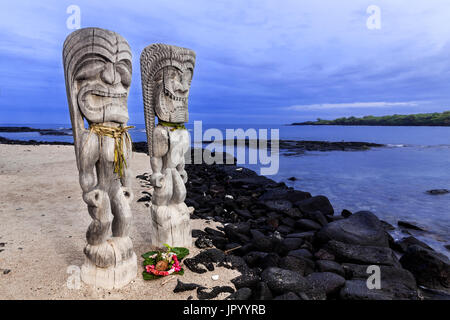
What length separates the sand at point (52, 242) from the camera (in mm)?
3408

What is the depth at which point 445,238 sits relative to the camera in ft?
22.2

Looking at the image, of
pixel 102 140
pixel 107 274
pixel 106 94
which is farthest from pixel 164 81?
pixel 107 274

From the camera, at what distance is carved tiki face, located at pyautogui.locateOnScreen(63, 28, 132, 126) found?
3049mm

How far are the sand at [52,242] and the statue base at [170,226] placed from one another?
0.28 m

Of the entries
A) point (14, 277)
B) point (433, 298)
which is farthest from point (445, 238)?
point (14, 277)

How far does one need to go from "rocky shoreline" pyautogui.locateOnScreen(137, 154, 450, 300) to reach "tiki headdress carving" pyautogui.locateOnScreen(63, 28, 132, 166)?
2385 millimetres

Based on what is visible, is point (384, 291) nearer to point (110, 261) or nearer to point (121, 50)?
point (110, 261)

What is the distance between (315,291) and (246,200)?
4.35 metres

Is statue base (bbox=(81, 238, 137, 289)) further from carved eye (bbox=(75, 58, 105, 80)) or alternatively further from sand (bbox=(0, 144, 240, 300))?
carved eye (bbox=(75, 58, 105, 80))

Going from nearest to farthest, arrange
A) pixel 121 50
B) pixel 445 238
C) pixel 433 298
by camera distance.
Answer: pixel 121 50, pixel 433 298, pixel 445 238

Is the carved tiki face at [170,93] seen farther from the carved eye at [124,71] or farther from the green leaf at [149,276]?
the green leaf at [149,276]

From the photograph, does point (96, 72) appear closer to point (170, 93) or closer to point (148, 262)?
point (170, 93)

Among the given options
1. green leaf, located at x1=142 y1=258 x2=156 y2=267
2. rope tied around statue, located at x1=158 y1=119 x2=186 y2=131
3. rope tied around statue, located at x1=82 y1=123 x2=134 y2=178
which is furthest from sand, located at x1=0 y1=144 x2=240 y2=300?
rope tied around statue, located at x1=158 y1=119 x2=186 y2=131

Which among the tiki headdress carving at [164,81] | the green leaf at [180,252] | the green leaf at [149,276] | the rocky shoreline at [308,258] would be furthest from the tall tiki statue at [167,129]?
the green leaf at [149,276]
